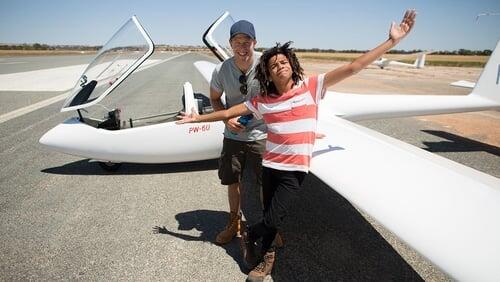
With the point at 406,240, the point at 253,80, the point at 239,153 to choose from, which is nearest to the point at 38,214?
the point at 239,153

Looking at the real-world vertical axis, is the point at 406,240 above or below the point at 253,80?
below

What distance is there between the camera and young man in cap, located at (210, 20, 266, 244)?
2.64 metres

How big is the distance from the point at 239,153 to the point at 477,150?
641 centimetres

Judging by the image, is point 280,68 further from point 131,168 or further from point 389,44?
point 131,168

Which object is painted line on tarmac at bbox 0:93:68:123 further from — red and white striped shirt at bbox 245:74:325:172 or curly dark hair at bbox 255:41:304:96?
red and white striped shirt at bbox 245:74:325:172

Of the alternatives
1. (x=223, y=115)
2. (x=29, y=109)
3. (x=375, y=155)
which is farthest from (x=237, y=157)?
(x=29, y=109)

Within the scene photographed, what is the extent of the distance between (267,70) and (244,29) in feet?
1.49

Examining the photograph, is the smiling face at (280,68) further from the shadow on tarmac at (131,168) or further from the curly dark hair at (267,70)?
the shadow on tarmac at (131,168)

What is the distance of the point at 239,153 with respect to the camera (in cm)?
302

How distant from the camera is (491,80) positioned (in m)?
6.61

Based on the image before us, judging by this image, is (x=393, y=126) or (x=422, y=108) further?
(x=393, y=126)

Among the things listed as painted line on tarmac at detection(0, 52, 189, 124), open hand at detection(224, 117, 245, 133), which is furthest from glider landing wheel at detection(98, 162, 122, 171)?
painted line on tarmac at detection(0, 52, 189, 124)

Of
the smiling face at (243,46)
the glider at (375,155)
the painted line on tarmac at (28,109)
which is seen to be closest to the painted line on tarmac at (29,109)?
the painted line on tarmac at (28,109)

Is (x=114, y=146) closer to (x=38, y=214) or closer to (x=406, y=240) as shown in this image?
(x=38, y=214)
